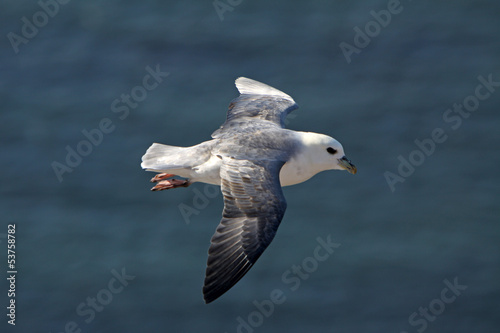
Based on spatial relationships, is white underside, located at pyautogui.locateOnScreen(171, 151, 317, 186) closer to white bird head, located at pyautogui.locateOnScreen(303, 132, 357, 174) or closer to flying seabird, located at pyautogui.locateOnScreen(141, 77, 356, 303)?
flying seabird, located at pyautogui.locateOnScreen(141, 77, 356, 303)

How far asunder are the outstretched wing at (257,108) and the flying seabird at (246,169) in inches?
0.5

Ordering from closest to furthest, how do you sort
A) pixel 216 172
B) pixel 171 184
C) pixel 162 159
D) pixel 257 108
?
1. pixel 216 172
2. pixel 162 159
3. pixel 171 184
4. pixel 257 108

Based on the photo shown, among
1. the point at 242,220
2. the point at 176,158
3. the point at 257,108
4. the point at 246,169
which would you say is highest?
the point at 246,169

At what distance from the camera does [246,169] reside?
41.5ft

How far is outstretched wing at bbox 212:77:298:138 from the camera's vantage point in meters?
14.6

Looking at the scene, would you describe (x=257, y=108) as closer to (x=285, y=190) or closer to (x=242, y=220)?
(x=242, y=220)

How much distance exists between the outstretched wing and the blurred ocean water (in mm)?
4077

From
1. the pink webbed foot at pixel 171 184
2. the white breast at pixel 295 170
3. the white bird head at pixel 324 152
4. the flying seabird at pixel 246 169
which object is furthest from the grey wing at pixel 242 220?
the pink webbed foot at pixel 171 184

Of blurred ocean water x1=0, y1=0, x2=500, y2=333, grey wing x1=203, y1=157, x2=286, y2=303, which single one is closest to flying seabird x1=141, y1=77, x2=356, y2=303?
grey wing x1=203, y1=157, x2=286, y2=303

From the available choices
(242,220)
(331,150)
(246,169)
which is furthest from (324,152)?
(242,220)

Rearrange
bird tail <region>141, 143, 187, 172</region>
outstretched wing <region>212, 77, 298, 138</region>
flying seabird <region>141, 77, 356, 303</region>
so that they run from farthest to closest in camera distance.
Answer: outstretched wing <region>212, 77, 298, 138</region>
bird tail <region>141, 143, 187, 172</region>
flying seabird <region>141, 77, 356, 303</region>

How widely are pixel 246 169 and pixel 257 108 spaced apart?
8.02ft

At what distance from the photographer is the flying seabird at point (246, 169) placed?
1182 cm

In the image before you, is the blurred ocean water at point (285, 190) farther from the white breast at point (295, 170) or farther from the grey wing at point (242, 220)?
the grey wing at point (242, 220)
